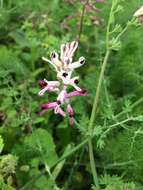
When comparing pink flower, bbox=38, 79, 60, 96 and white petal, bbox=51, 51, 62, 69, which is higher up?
white petal, bbox=51, 51, 62, 69

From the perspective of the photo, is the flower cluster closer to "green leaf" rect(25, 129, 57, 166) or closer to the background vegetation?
the background vegetation

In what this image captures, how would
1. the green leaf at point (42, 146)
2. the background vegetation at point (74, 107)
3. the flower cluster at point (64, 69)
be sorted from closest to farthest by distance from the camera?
the flower cluster at point (64, 69)
the background vegetation at point (74, 107)
the green leaf at point (42, 146)

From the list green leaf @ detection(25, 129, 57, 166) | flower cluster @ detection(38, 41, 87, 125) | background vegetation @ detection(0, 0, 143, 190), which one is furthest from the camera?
green leaf @ detection(25, 129, 57, 166)

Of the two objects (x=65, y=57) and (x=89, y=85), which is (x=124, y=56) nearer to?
(x=89, y=85)

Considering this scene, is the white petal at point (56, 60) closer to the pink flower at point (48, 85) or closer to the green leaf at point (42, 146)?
the pink flower at point (48, 85)

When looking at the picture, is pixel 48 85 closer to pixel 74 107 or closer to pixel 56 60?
pixel 56 60

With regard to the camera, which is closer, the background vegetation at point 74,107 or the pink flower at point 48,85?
the pink flower at point 48,85

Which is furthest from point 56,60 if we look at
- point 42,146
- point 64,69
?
point 42,146

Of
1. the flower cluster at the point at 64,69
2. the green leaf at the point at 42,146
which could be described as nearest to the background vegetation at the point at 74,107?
the green leaf at the point at 42,146

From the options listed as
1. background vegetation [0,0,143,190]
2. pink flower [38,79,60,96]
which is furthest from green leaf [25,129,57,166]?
pink flower [38,79,60,96]

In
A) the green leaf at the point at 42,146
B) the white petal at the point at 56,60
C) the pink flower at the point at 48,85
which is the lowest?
the green leaf at the point at 42,146
